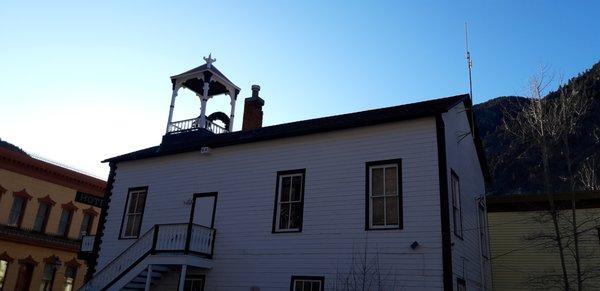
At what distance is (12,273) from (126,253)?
1709 cm

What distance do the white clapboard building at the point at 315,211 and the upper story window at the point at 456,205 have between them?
0.10 meters

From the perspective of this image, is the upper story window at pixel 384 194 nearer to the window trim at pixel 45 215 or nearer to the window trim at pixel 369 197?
the window trim at pixel 369 197

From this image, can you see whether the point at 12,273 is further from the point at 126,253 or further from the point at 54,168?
the point at 126,253

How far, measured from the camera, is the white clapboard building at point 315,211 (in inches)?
525

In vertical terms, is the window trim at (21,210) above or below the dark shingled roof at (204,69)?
below

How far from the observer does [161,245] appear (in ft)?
52.0

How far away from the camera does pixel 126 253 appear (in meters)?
16.6

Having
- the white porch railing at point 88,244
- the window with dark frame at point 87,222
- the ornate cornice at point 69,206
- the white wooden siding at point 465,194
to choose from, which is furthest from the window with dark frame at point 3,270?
the white wooden siding at point 465,194

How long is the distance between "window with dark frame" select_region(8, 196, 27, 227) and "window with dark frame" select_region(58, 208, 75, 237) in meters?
2.82

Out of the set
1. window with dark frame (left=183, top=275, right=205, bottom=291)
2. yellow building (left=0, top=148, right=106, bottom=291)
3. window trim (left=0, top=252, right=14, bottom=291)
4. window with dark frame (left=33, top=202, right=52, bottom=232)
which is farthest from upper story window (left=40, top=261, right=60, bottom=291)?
window with dark frame (left=183, top=275, right=205, bottom=291)

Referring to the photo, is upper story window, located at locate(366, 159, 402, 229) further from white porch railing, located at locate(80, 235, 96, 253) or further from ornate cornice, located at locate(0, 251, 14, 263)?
ornate cornice, located at locate(0, 251, 14, 263)

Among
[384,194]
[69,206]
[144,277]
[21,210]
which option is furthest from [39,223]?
Result: [384,194]

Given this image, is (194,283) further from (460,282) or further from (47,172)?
(47,172)

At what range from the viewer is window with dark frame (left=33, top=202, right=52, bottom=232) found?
1219 inches
